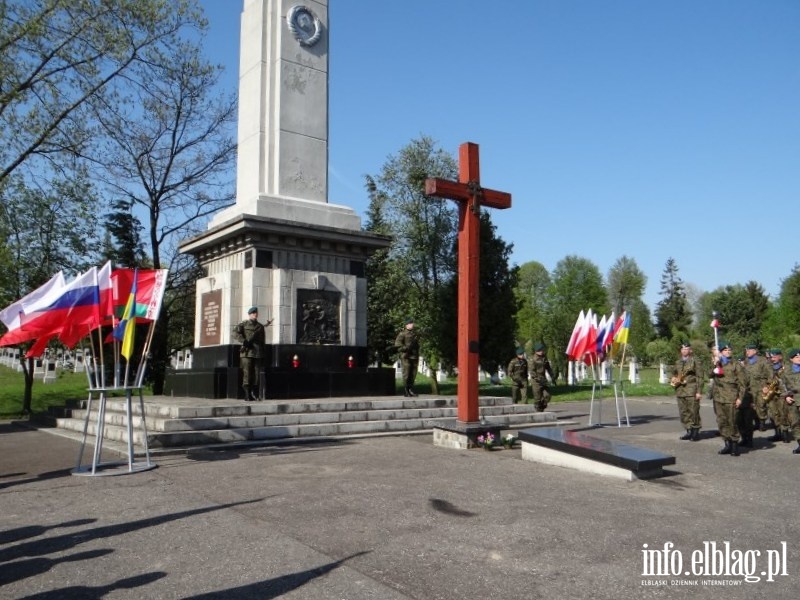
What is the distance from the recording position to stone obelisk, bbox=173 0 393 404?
14.7 meters

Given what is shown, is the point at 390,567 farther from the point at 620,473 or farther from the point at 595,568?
the point at 620,473

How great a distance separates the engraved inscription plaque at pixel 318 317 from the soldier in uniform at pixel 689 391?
303 inches

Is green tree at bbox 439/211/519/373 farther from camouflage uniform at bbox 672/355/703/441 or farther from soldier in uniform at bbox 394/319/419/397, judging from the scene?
camouflage uniform at bbox 672/355/703/441

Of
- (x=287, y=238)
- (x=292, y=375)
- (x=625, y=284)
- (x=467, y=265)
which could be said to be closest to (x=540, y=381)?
(x=292, y=375)

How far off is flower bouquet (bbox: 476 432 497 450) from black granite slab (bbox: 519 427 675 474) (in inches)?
32.9

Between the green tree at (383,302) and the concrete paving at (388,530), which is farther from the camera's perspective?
the green tree at (383,302)

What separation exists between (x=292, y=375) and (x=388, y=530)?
920 cm

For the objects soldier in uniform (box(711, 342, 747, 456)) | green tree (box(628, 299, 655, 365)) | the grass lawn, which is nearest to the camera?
soldier in uniform (box(711, 342, 747, 456))

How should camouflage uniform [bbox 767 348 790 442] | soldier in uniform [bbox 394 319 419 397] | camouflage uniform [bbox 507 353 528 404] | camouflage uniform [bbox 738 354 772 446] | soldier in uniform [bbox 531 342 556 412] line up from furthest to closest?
camouflage uniform [bbox 507 353 528 404] → soldier in uniform [bbox 531 342 556 412] → soldier in uniform [bbox 394 319 419 397] → camouflage uniform [bbox 767 348 790 442] → camouflage uniform [bbox 738 354 772 446]

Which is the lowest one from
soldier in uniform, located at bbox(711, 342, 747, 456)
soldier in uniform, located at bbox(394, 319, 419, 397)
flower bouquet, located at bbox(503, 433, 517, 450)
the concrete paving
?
the concrete paving

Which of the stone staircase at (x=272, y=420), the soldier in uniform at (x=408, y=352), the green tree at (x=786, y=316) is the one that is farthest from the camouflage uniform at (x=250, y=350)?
the green tree at (x=786, y=316)

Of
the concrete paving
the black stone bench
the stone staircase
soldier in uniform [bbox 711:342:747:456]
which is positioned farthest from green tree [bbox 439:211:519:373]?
the concrete paving

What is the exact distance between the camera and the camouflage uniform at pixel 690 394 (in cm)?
1224

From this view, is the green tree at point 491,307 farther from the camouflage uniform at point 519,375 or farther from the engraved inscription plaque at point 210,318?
the engraved inscription plaque at point 210,318
